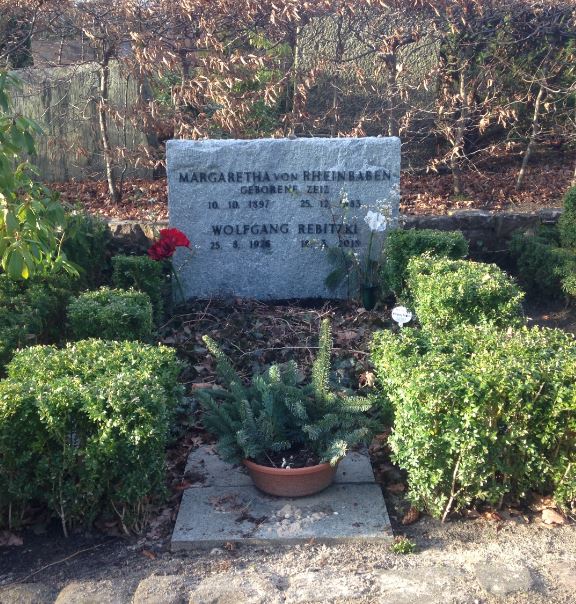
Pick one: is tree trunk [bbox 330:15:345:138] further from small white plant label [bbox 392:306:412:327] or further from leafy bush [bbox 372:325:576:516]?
leafy bush [bbox 372:325:576:516]

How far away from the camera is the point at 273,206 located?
688cm

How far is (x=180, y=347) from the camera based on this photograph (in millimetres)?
5863

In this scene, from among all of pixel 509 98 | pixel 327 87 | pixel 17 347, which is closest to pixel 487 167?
pixel 509 98

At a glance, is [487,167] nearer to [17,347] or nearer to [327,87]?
[327,87]

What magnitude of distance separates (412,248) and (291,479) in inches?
114

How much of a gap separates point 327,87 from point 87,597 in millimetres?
6816

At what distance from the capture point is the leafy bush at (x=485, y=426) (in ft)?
11.3

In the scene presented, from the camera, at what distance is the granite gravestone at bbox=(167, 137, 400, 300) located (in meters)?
6.76

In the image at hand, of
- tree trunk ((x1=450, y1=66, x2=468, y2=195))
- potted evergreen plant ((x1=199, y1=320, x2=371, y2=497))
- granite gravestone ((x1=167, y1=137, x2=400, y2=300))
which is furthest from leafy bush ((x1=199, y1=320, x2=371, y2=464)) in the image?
tree trunk ((x1=450, y1=66, x2=468, y2=195))

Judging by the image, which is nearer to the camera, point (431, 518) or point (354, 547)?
point (354, 547)

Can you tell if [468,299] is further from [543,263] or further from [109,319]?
[109,319]

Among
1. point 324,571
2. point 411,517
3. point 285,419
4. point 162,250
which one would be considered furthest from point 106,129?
point 324,571

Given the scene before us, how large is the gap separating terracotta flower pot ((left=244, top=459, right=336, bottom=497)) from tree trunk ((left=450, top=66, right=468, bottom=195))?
Answer: 5250 millimetres

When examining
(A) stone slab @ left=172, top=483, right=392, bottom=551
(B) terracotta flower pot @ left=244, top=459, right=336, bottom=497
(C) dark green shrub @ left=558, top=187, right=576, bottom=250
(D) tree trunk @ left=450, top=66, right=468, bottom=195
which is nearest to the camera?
(A) stone slab @ left=172, top=483, right=392, bottom=551
